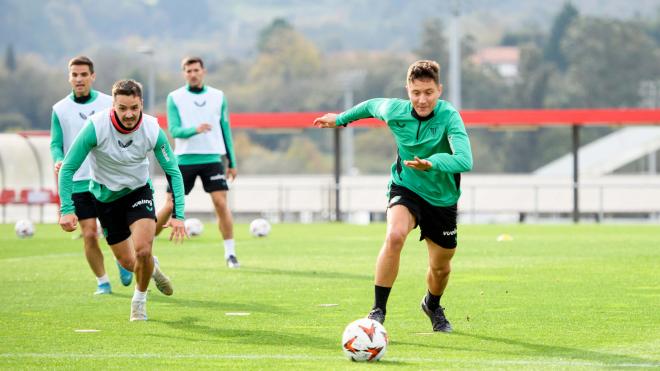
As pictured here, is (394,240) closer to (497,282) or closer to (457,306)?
(457,306)

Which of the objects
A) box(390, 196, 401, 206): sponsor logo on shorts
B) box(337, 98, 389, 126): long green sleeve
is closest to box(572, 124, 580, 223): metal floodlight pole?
box(337, 98, 389, 126): long green sleeve

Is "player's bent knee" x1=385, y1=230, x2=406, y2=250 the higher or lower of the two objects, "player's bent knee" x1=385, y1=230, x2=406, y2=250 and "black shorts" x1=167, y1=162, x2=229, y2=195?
the lower

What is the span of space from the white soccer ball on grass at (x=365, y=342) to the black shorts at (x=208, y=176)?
26.5ft

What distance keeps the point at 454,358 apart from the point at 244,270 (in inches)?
316

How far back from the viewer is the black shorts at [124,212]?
11.5 metres

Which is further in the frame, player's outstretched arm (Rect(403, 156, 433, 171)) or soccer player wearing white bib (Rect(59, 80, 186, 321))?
soccer player wearing white bib (Rect(59, 80, 186, 321))

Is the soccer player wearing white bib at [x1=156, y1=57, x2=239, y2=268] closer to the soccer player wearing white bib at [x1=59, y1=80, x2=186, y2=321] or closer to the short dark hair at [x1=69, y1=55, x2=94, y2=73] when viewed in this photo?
the short dark hair at [x1=69, y1=55, x2=94, y2=73]

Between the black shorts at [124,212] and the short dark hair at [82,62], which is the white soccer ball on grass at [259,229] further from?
the black shorts at [124,212]

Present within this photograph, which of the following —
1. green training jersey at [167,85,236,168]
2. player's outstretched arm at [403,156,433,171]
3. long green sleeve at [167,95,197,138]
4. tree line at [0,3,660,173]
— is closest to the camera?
player's outstretched arm at [403,156,433,171]

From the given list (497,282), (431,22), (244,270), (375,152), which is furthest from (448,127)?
(431,22)

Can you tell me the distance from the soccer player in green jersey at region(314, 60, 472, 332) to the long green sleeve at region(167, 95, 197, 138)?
6.22 meters

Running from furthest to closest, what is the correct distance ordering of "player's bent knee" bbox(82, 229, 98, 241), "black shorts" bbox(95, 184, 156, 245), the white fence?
the white fence
"player's bent knee" bbox(82, 229, 98, 241)
"black shorts" bbox(95, 184, 156, 245)

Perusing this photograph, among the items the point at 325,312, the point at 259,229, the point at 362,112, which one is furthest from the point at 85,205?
the point at 259,229

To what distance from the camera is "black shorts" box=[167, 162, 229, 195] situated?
660 inches
